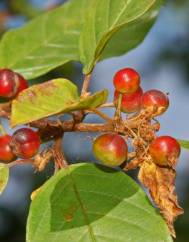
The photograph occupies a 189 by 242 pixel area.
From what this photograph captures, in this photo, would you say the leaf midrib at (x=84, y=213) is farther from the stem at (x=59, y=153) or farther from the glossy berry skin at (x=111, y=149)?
the glossy berry skin at (x=111, y=149)

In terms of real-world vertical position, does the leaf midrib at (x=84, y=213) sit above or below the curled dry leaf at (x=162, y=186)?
below

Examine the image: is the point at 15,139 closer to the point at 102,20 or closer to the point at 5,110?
the point at 5,110

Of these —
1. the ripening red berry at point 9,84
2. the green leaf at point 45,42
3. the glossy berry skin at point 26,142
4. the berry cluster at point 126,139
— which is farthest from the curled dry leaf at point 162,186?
the green leaf at point 45,42

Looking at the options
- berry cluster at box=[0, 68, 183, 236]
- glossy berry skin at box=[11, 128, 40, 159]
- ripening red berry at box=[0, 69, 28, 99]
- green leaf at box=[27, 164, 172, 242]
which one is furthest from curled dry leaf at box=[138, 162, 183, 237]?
ripening red berry at box=[0, 69, 28, 99]

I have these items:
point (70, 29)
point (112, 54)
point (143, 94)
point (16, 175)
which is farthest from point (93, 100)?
point (16, 175)

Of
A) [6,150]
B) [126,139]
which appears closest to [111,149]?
[126,139]

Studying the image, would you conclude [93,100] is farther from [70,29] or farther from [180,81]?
[180,81]

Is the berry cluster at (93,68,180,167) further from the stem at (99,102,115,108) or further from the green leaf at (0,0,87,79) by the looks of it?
the green leaf at (0,0,87,79)
